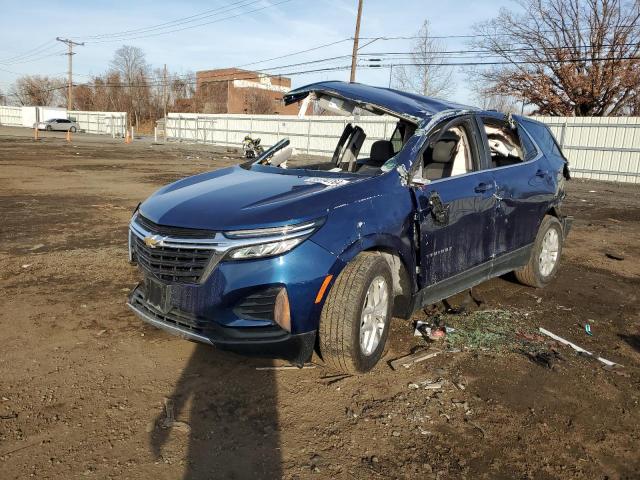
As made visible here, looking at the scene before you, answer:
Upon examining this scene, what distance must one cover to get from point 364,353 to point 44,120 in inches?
2568

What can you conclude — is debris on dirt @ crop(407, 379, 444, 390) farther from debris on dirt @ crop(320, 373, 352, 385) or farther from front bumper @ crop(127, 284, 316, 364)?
front bumper @ crop(127, 284, 316, 364)

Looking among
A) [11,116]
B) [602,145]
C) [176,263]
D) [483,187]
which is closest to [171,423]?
[176,263]

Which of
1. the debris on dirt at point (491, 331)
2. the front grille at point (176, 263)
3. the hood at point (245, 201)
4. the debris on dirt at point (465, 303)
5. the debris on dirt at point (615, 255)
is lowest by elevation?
the debris on dirt at point (491, 331)

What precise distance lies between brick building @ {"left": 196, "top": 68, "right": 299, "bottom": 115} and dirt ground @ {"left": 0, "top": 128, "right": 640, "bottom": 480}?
63.9 meters

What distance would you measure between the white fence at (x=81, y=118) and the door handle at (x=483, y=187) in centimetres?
5066

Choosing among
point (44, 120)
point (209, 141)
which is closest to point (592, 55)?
point (209, 141)

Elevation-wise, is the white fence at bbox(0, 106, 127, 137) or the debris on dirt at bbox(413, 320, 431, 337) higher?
the white fence at bbox(0, 106, 127, 137)

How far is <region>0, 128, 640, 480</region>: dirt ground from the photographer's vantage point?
255 centimetres

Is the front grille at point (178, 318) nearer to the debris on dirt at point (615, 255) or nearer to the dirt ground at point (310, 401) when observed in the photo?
the dirt ground at point (310, 401)

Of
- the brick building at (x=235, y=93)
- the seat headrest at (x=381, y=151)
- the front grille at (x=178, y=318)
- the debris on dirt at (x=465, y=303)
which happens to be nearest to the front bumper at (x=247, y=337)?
the front grille at (x=178, y=318)

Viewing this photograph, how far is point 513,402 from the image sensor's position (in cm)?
318

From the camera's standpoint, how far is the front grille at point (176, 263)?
9.79 feet

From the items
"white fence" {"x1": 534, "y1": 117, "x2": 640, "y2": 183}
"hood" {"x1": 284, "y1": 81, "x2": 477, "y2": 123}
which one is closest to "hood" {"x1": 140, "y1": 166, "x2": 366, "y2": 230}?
"hood" {"x1": 284, "y1": 81, "x2": 477, "y2": 123}

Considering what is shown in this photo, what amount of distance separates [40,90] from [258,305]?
9831 centimetres
